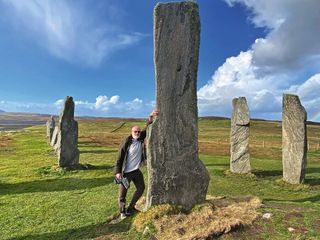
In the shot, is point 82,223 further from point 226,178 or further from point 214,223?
point 226,178

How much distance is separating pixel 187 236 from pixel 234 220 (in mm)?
1477

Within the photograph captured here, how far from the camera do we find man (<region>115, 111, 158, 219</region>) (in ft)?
36.9

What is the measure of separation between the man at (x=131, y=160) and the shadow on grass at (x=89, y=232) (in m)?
0.52

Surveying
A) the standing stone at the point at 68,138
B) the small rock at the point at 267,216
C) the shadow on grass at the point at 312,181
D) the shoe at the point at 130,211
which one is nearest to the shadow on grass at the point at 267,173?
the shadow on grass at the point at 312,181

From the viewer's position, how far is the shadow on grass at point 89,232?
1076 cm

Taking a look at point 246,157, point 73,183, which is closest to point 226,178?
point 246,157

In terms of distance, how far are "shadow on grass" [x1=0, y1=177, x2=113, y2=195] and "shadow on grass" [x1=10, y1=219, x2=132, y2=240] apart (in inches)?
269

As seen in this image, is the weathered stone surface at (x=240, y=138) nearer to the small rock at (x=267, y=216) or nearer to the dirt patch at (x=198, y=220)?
the dirt patch at (x=198, y=220)

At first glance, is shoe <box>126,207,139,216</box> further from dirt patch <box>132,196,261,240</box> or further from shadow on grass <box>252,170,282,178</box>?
shadow on grass <box>252,170,282,178</box>

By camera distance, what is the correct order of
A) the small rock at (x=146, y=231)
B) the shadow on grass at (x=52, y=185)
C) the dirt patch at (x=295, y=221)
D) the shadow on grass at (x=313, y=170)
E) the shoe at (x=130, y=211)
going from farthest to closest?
the shadow on grass at (x=313, y=170) < the shadow on grass at (x=52, y=185) < the shoe at (x=130, y=211) < the small rock at (x=146, y=231) < the dirt patch at (x=295, y=221)

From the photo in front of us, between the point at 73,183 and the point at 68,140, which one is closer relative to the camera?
the point at 73,183

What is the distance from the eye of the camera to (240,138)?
22.5 meters

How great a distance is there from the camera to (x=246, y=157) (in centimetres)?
2217

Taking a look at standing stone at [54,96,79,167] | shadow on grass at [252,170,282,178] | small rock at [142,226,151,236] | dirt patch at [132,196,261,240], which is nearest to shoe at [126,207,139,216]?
dirt patch at [132,196,261,240]
